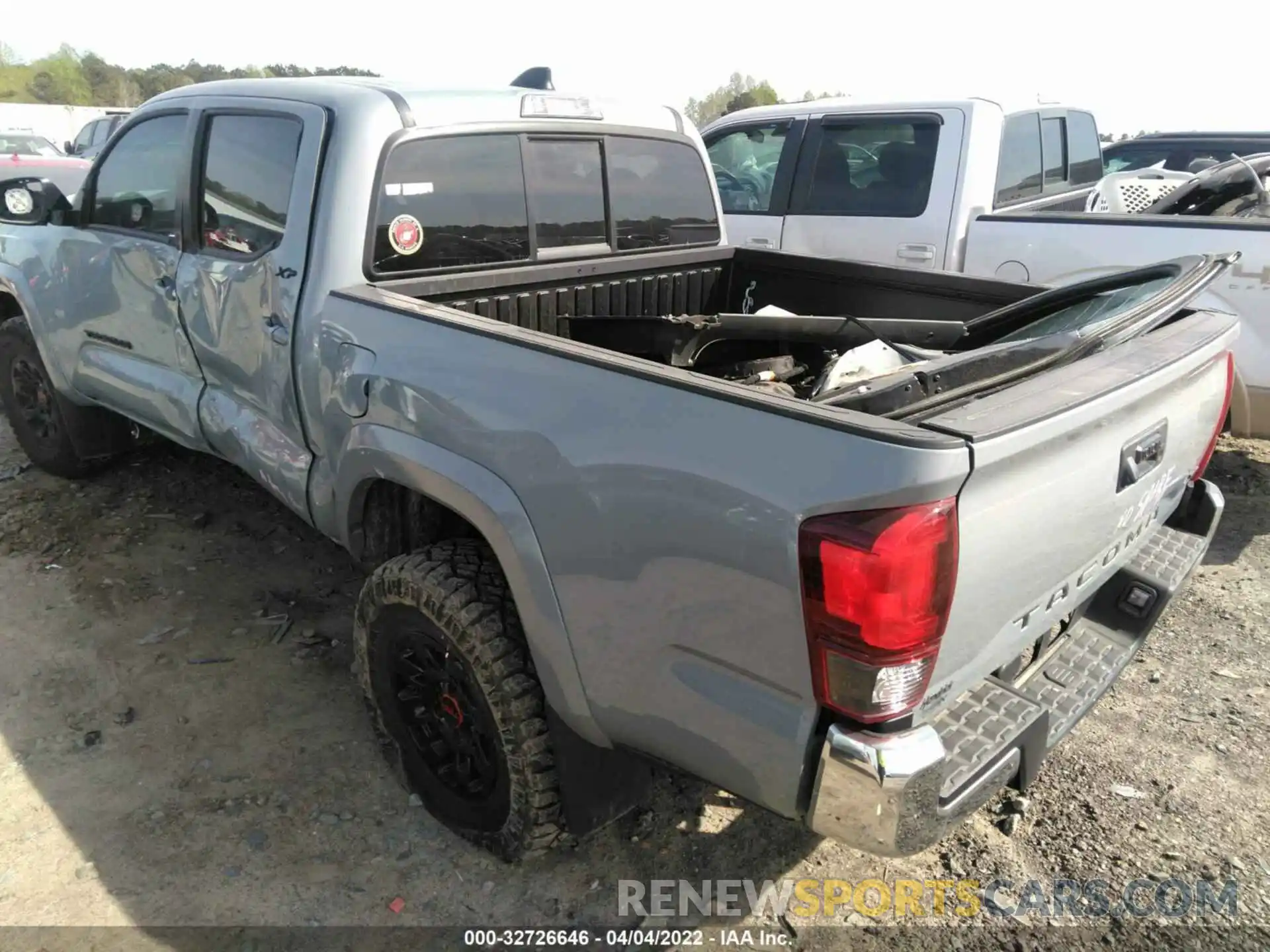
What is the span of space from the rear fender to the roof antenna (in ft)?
5.65

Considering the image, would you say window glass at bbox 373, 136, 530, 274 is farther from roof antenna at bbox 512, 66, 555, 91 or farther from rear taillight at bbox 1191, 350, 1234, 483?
rear taillight at bbox 1191, 350, 1234, 483

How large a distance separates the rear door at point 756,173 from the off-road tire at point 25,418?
12.4 ft

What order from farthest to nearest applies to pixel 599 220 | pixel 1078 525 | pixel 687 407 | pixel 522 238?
pixel 599 220 < pixel 522 238 < pixel 1078 525 < pixel 687 407

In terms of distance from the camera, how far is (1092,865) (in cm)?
246

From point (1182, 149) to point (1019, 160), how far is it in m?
4.40

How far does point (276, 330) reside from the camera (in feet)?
9.25

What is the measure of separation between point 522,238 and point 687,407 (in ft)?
5.50

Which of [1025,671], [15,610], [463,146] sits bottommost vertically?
[15,610]

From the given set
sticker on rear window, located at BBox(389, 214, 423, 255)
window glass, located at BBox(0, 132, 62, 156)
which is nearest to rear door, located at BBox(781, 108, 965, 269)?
sticker on rear window, located at BBox(389, 214, 423, 255)

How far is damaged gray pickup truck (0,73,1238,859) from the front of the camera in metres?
1.62

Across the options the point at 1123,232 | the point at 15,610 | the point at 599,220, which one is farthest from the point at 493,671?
the point at 1123,232

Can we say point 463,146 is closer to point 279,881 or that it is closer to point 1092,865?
point 279,881

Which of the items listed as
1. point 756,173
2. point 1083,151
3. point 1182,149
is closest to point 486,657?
point 756,173

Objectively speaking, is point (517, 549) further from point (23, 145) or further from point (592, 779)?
point (23, 145)
